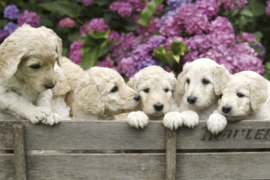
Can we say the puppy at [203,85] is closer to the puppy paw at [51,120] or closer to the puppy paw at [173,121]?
the puppy paw at [173,121]

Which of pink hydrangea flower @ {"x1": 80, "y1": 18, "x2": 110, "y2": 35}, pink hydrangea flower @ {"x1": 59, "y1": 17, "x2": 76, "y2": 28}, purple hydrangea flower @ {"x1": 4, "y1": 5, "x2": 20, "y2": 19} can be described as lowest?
pink hydrangea flower @ {"x1": 80, "y1": 18, "x2": 110, "y2": 35}

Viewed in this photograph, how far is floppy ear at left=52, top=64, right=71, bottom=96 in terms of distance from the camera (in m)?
3.20

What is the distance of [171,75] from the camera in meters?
3.18

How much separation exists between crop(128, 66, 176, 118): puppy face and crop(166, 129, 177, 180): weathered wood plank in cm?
39

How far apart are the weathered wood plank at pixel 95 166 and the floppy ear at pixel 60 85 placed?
82 centimetres

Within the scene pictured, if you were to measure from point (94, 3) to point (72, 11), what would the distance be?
0.44 metres

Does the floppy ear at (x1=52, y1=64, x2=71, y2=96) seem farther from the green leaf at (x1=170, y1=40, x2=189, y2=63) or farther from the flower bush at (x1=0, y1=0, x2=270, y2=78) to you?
the green leaf at (x1=170, y1=40, x2=189, y2=63)

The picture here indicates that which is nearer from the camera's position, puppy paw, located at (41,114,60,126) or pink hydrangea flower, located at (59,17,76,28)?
puppy paw, located at (41,114,60,126)

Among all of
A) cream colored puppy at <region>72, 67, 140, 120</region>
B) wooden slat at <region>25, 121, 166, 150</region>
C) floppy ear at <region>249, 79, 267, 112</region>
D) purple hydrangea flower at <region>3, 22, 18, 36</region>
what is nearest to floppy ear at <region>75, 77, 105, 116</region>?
cream colored puppy at <region>72, 67, 140, 120</region>

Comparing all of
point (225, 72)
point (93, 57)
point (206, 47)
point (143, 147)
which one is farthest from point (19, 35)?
point (206, 47)

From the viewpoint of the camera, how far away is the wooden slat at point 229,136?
2.58 m

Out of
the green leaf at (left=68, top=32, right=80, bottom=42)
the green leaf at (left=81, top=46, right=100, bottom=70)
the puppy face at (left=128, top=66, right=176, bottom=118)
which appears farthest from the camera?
the green leaf at (left=68, top=32, right=80, bottom=42)

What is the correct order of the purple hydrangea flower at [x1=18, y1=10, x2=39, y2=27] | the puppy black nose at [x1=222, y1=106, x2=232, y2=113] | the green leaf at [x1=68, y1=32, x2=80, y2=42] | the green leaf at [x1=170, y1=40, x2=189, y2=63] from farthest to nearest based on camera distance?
1. the green leaf at [x1=68, y1=32, x2=80, y2=42]
2. the purple hydrangea flower at [x1=18, y1=10, x2=39, y2=27]
3. the green leaf at [x1=170, y1=40, x2=189, y2=63]
4. the puppy black nose at [x1=222, y1=106, x2=232, y2=113]

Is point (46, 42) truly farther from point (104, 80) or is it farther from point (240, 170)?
point (240, 170)
